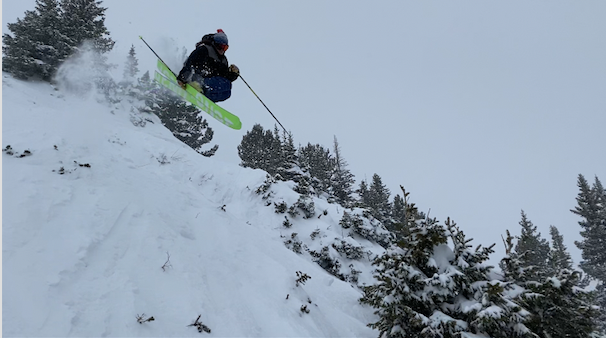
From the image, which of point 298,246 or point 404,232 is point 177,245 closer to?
point 404,232

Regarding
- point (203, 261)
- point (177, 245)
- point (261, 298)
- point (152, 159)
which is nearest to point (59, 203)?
point (177, 245)

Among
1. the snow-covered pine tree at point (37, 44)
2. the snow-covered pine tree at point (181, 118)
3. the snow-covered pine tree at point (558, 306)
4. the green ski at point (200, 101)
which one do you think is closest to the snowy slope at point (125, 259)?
the snow-covered pine tree at point (558, 306)

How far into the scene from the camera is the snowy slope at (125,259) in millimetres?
3951

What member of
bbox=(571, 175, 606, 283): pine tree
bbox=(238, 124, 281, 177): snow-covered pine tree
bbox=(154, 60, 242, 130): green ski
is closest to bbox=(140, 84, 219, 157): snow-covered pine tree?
bbox=(238, 124, 281, 177): snow-covered pine tree

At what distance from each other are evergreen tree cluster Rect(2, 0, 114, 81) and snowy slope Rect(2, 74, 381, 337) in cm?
792

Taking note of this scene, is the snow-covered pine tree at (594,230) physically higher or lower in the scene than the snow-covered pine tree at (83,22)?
higher

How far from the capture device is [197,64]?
1099 centimetres

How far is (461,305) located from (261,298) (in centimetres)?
371

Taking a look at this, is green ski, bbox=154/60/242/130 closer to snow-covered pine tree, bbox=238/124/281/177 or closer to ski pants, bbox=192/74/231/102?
ski pants, bbox=192/74/231/102

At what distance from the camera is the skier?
10.7 metres

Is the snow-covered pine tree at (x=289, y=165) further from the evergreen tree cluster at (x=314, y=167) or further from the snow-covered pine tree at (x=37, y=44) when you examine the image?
the snow-covered pine tree at (x=37, y=44)

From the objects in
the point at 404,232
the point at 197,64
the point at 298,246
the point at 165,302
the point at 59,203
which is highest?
the point at 197,64

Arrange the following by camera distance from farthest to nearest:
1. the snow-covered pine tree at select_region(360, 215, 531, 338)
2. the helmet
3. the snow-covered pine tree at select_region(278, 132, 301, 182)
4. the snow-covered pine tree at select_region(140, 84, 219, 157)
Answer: the snow-covered pine tree at select_region(140, 84, 219, 157)
the snow-covered pine tree at select_region(278, 132, 301, 182)
the helmet
the snow-covered pine tree at select_region(360, 215, 531, 338)

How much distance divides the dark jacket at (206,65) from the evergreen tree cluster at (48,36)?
11.6m
